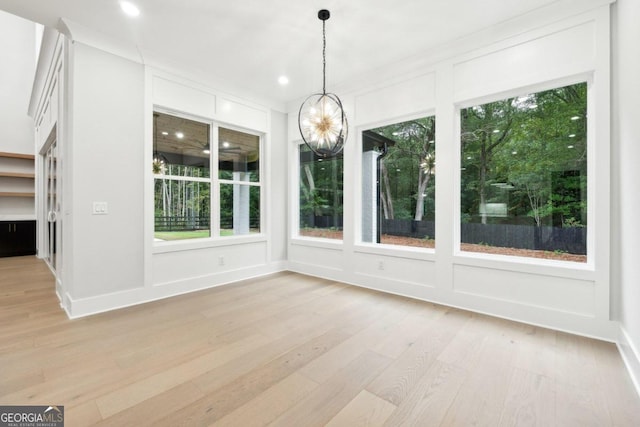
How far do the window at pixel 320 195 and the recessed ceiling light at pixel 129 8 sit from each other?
2.92m

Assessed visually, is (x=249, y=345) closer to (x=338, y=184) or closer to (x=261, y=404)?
(x=261, y=404)

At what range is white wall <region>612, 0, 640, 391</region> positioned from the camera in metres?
1.95

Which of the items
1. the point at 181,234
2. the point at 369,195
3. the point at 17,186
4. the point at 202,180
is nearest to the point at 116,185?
the point at 181,234

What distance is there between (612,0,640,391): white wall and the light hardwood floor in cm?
33

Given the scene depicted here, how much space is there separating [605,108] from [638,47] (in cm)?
67

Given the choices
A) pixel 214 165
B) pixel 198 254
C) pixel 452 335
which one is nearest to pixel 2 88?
pixel 214 165

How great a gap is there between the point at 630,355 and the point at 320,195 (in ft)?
12.9

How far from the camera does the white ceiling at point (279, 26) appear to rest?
8.62 feet

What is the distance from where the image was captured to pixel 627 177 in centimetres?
216

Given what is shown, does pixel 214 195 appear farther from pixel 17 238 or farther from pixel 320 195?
pixel 17 238

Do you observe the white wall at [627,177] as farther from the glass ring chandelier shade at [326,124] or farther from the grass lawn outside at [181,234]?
the grass lawn outside at [181,234]

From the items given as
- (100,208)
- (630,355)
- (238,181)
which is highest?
(238,181)

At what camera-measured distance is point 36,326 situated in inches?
107

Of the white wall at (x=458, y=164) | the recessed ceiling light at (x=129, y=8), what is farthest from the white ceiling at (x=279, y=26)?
the white wall at (x=458, y=164)
